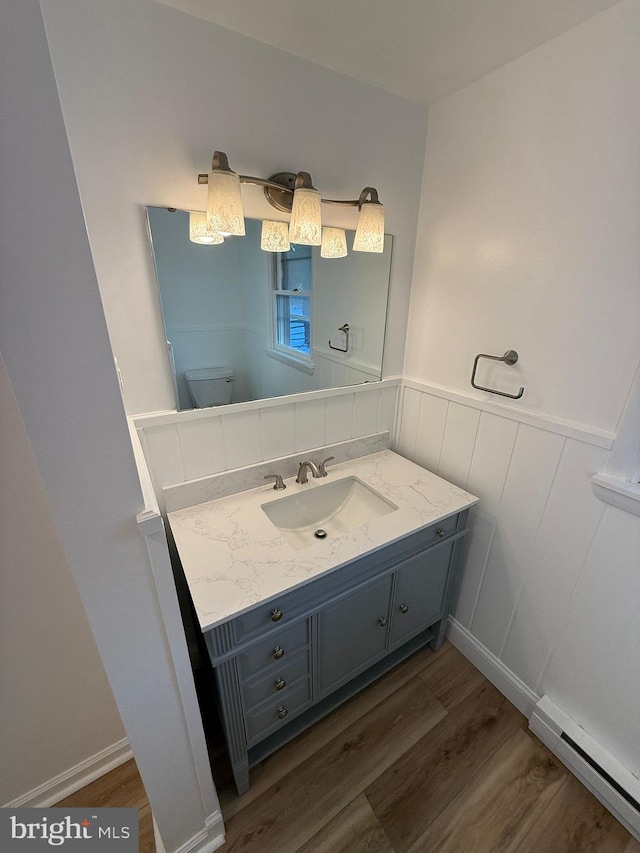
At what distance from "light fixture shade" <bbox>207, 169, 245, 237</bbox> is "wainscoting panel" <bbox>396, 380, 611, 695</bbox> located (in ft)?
3.21

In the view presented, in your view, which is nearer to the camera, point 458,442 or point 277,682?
point 277,682

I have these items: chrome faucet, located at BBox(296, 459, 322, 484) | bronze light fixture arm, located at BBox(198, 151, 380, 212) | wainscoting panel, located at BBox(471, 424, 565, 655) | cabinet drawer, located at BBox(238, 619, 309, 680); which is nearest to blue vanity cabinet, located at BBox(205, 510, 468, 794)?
cabinet drawer, located at BBox(238, 619, 309, 680)

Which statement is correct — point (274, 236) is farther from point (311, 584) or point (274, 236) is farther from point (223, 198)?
point (311, 584)

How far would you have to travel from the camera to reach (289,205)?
1.10 m

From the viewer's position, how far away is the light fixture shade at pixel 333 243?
1201mm

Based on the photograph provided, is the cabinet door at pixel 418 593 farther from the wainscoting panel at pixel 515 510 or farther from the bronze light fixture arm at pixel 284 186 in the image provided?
the bronze light fixture arm at pixel 284 186

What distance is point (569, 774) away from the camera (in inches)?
47.2

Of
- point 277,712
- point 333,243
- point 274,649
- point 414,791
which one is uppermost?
point 333,243

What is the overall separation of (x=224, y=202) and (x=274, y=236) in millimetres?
242

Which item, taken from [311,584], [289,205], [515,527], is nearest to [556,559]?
[515,527]

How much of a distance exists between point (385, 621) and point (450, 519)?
449mm

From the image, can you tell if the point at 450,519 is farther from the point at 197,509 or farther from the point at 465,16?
the point at 465,16

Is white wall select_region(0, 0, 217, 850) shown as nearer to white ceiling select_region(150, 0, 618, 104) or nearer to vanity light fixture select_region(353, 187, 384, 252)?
white ceiling select_region(150, 0, 618, 104)

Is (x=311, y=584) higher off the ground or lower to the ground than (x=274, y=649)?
higher
